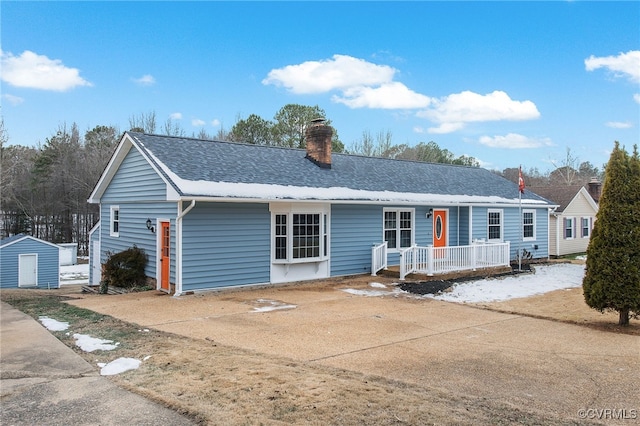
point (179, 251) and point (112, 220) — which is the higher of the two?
point (112, 220)

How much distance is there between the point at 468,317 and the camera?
9.27 meters

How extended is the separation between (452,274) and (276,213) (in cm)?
620

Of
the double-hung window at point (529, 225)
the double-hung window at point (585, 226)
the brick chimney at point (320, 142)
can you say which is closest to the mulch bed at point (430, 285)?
the brick chimney at point (320, 142)

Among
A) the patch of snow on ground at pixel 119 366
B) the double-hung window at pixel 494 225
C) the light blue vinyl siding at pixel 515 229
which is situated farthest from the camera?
the double-hung window at pixel 494 225

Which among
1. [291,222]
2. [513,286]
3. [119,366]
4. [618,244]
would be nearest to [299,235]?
[291,222]

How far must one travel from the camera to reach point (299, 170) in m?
15.3

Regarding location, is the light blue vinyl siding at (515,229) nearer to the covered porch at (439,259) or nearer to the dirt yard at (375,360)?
the covered porch at (439,259)

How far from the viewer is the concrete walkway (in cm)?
396

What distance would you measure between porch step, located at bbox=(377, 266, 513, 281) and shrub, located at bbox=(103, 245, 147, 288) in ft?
24.6

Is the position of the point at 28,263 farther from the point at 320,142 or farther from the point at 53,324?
the point at 53,324

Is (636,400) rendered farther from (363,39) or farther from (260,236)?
(363,39)

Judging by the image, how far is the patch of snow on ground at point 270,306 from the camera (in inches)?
383

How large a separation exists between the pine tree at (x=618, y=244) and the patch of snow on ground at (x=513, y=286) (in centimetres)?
328

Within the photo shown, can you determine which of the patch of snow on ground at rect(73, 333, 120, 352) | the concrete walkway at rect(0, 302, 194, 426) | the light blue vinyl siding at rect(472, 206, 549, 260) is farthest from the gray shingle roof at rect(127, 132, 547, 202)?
the concrete walkway at rect(0, 302, 194, 426)
